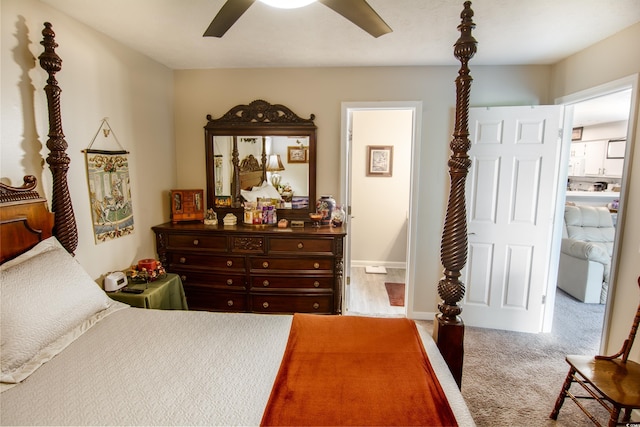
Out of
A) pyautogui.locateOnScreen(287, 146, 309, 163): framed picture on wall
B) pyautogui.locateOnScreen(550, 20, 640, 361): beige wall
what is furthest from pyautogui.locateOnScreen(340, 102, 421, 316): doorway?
pyautogui.locateOnScreen(550, 20, 640, 361): beige wall

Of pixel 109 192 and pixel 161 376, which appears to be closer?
pixel 161 376

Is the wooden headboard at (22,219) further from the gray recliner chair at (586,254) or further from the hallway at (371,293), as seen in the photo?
the gray recliner chair at (586,254)

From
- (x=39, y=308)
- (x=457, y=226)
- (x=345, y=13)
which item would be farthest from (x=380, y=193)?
(x=39, y=308)

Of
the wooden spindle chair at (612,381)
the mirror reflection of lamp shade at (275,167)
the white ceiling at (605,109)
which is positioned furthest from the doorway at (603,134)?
the mirror reflection of lamp shade at (275,167)

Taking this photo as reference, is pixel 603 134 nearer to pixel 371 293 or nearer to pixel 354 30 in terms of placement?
pixel 371 293

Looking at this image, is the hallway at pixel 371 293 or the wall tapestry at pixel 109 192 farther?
the hallway at pixel 371 293

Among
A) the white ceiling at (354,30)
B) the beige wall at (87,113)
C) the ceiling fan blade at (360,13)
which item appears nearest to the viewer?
the ceiling fan blade at (360,13)

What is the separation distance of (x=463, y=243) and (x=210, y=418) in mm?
1276

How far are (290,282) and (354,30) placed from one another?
2.05m

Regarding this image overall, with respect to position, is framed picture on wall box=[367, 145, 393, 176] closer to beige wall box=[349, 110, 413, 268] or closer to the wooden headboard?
beige wall box=[349, 110, 413, 268]

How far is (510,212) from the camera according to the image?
2881mm

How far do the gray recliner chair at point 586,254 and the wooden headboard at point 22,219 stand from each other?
4.70 m

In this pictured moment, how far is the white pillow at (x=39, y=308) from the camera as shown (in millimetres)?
1255

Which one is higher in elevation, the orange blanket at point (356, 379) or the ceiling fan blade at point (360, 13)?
the ceiling fan blade at point (360, 13)
